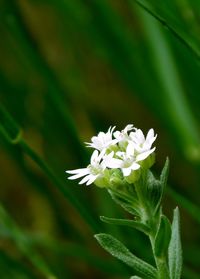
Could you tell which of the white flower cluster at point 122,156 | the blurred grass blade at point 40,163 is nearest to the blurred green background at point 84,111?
the blurred grass blade at point 40,163

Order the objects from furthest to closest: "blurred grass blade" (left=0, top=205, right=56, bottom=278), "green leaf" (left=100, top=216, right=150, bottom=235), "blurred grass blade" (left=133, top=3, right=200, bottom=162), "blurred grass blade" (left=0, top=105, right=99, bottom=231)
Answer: "blurred grass blade" (left=133, top=3, right=200, bottom=162) → "blurred grass blade" (left=0, top=205, right=56, bottom=278) → "blurred grass blade" (left=0, top=105, right=99, bottom=231) → "green leaf" (left=100, top=216, right=150, bottom=235)

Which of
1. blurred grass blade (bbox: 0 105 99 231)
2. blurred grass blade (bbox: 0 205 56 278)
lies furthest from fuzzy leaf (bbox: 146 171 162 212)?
blurred grass blade (bbox: 0 205 56 278)

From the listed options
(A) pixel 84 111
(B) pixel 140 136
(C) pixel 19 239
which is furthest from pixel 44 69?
(B) pixel 140 136

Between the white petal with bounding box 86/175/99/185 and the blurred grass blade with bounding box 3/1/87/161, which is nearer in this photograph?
the white petal with bounding box 86/175/99/185

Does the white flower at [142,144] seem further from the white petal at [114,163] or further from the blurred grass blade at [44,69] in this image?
the blurred grass blade at [44,69]

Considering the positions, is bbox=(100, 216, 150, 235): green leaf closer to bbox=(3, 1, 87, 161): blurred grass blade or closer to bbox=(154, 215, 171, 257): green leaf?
bbox=(154, 215, 171, 257): green leaf

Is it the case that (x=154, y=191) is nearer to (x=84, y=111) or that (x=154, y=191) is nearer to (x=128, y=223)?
(x=128, y=223)

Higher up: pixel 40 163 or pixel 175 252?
pixel 40 163
